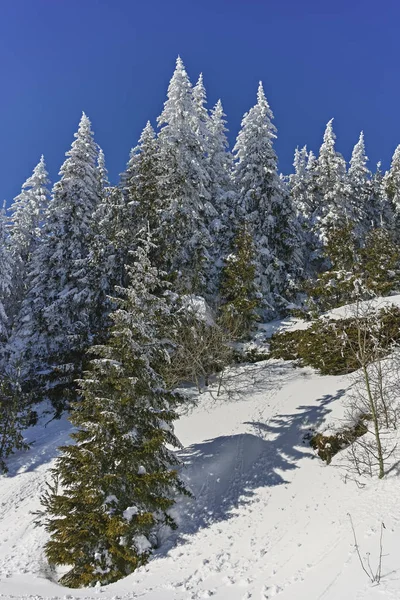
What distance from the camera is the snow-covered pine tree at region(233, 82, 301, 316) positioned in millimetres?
28641

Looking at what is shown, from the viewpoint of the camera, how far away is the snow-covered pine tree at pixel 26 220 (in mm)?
33719

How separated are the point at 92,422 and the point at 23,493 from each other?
23.0 ft

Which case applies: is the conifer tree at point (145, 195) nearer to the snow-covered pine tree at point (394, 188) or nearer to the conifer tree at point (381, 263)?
the conifer tree at point (381, 263)

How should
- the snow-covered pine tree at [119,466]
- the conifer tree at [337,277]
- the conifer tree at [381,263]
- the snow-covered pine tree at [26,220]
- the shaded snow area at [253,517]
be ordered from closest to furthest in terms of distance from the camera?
the shaded snow area at [253,517], the snow-covered pine tree at [119,466], the conifer tree at [337,277], the conifer tree at [381,263], the snow-covered pine tree at [26,220]

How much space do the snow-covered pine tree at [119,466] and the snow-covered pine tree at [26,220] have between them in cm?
2494

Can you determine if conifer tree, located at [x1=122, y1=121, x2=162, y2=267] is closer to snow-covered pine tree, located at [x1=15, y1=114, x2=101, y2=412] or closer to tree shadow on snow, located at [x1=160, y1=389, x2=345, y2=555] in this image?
snow-covered pine tree, located at [x1=15, y1=114, x2=101, y2=412]

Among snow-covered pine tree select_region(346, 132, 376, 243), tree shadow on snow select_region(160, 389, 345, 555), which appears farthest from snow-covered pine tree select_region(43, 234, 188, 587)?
snow-covered pine tree select_region(346, 132, 376, 243)

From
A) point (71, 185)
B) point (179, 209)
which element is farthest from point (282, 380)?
point (71, 185)

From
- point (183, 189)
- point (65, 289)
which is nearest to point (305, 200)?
point (183, 189)

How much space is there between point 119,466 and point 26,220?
28682 millimetres

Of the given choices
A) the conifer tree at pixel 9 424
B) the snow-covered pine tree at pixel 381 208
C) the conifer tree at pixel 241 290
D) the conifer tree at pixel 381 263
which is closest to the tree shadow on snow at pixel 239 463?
the conifer tree at pixel 241 290

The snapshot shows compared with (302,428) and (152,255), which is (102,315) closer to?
(152,255)

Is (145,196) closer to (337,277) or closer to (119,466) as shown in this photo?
(337,277)

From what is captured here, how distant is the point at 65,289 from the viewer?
25.0 metres
